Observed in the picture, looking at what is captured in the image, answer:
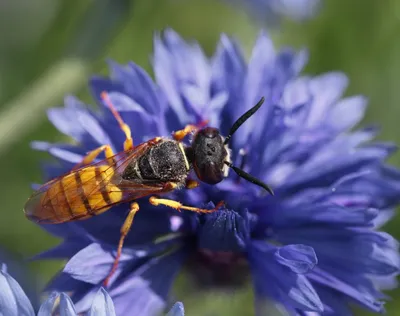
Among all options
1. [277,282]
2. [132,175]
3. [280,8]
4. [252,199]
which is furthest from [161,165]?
[280,8]

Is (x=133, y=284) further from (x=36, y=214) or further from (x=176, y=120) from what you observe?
(x=176, y=120)

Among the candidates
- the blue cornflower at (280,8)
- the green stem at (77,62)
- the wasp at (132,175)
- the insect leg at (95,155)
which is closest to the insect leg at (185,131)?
the wasp at (132,175)

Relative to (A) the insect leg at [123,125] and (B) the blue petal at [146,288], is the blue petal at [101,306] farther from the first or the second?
(A) the insect leg at [123,125]

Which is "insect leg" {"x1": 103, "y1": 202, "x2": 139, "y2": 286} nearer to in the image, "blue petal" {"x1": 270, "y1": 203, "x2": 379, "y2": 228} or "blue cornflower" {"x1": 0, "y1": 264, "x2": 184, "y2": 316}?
"blue cornflower" {"x1": 0, "y1": 264, "x2": 184, "y2": 316}

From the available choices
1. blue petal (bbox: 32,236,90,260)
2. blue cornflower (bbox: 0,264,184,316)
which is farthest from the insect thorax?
blue cornflower (bbox: 0,264,184,316)

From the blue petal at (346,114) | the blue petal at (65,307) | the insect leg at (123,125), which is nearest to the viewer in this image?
the blue petal at (65,307)

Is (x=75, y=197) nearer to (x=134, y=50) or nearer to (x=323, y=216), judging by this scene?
(x=323, y=216)

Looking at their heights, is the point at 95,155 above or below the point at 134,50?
below
